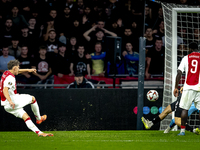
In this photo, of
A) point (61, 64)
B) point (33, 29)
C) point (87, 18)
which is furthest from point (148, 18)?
point (33, 29)

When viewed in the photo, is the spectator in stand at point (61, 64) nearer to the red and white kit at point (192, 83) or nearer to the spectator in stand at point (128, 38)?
the spectator in stand at point (128, 38)

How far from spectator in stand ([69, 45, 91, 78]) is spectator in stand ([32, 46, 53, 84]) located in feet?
2.40

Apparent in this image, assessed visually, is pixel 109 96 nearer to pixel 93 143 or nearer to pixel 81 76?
pixel 81 76

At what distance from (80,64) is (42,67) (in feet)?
3.94

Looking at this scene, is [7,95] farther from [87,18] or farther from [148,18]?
[148,18]

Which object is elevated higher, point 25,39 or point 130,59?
point 25,39

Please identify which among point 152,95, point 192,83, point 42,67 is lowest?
point 152,95

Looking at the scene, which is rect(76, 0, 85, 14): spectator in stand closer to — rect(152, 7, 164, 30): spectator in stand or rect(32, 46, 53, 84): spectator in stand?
rect(32, 46, 53, 84): spectator in stand

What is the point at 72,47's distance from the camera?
36.4ft

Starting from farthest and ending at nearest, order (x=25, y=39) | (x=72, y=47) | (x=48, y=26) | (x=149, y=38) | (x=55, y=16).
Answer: (x=55, y=16)
(x=48, y=26)
(x=149, y=38)
(x=25, y=39)
(x=72, y=47)

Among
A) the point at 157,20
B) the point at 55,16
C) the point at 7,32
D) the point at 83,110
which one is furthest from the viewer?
the point at 157,20

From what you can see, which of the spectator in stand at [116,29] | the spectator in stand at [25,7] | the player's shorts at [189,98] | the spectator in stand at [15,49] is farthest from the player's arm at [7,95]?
the spectator in stand at [116,29]

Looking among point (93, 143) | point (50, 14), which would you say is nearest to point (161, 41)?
point (50, 14)

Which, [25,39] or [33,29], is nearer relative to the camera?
[25,39]
